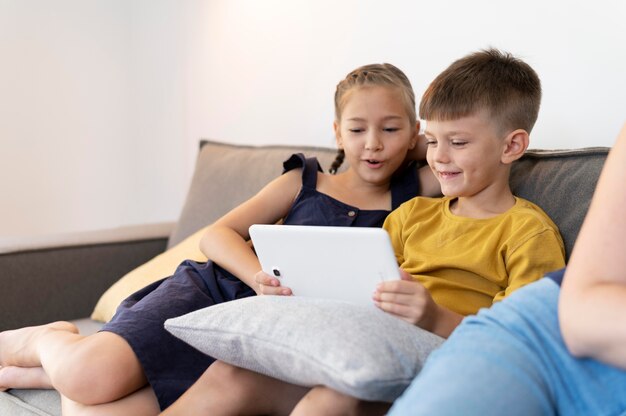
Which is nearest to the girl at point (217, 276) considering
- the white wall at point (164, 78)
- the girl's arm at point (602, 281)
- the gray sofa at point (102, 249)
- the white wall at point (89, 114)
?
the gray sofa at point (102, 249)

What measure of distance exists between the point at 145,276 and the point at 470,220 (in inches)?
40.3

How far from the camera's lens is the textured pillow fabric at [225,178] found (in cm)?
244

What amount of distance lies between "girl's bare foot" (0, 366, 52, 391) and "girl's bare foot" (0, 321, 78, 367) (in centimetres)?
1

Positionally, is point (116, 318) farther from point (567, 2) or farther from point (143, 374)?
point (567, 2)

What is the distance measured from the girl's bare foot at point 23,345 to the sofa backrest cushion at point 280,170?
0.76 m

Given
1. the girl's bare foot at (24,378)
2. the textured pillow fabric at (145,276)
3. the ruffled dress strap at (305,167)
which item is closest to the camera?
the girl's bare foot at (24,378)

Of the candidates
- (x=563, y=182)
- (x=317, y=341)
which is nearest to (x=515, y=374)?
(x=317, y=341)

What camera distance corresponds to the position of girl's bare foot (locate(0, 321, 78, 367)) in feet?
5.83

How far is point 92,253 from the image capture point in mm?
2518

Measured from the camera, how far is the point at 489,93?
5.24 feet

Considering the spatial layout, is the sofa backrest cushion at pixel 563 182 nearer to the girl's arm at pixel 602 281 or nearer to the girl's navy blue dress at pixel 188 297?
the girl's navy blue dress at pixel 188 297

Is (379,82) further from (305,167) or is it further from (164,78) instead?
(164,78)

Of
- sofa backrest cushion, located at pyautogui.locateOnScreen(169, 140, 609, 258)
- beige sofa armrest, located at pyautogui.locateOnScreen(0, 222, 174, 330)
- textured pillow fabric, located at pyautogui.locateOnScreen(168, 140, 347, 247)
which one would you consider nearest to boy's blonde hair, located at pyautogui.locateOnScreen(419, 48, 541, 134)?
sofa backrest cushion, located at pyautogui.locateOnScreen(169, 140, 609, 258)

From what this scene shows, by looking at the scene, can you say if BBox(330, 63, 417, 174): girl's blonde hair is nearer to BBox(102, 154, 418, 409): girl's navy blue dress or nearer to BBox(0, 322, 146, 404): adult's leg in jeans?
BBox(102, 154, 418, 409): girl's navy blue dress
